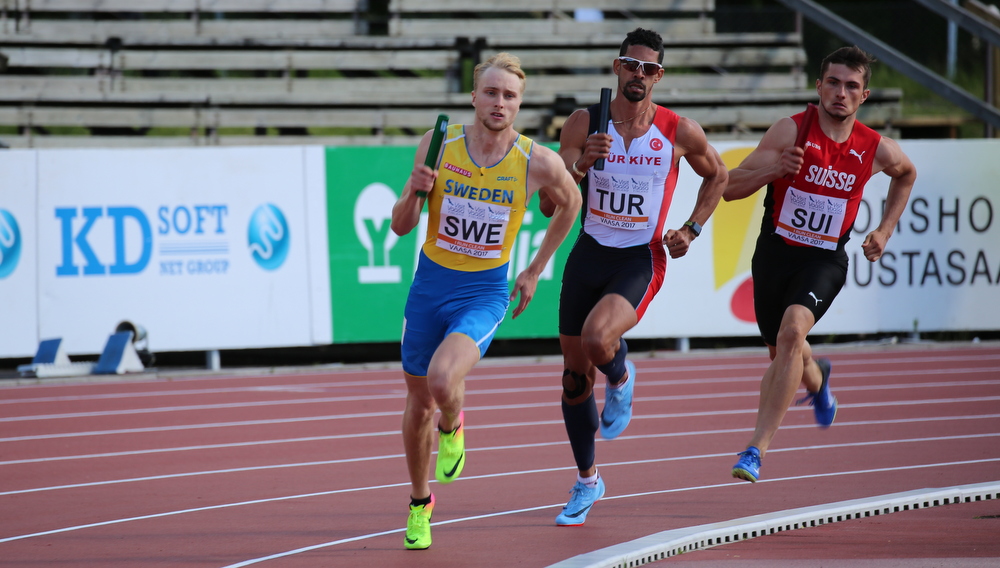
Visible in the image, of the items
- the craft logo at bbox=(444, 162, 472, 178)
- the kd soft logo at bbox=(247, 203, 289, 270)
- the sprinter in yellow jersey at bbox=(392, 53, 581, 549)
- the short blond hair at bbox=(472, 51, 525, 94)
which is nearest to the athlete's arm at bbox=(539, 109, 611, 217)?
the sprinter in yellow jersey at bbox=(392, 53, 581, 549)

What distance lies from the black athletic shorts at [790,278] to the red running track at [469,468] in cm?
109

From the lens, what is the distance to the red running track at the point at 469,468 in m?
5.02

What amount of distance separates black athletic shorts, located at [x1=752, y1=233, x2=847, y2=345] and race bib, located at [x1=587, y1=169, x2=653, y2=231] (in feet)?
2.84

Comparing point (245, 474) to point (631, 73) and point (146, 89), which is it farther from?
point (146, 89)

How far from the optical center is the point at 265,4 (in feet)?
62.1

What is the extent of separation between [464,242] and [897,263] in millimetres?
9842

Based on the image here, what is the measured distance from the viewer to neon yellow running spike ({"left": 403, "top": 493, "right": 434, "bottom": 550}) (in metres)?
4.94

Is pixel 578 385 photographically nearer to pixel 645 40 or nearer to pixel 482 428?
pixel 645 40

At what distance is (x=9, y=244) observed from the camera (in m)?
11.6

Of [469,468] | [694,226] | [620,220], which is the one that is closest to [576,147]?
[620,220]

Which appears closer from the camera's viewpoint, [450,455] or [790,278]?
[450,455]

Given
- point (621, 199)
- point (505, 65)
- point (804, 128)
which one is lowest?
point (621, 199)

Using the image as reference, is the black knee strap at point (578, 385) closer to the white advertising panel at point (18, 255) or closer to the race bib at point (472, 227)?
the race bib at point (472, 227)

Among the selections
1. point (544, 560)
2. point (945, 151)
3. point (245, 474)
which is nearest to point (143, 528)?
point (245, 474)
